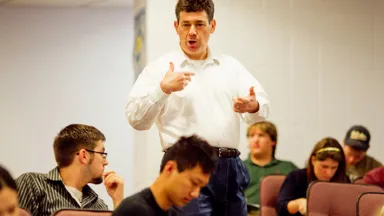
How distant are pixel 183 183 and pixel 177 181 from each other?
0.7 inches

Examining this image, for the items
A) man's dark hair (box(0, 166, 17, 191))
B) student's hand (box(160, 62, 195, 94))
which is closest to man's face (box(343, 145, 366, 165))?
student's hand (box(160, 62, 195, 94))

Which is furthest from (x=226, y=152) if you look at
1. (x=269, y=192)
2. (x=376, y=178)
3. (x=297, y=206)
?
(x=376, y=178)

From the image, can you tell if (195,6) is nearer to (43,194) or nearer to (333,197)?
(43,194)

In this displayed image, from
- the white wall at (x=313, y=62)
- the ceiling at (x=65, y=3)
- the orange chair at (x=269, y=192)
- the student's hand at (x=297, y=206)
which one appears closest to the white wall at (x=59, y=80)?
the ceiling at (x=65, y=3)

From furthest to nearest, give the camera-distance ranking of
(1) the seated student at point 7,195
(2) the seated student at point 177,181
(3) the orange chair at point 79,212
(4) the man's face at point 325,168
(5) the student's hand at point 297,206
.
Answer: (4) the man's face at point 325,168
(5) the student's hand at point 297,206
(3) the orange chair at point 79,212
(2) the seated student at point 177,181
(1) the seated student at point 7,195

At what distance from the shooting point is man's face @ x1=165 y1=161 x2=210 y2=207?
2.52 metres

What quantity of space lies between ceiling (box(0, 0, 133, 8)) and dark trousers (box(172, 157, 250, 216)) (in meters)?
4.57

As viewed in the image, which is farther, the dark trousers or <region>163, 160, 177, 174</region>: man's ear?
the dark trousers

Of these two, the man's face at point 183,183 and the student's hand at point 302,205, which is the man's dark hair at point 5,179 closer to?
the man's face at point 183,183

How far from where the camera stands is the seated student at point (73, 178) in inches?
131

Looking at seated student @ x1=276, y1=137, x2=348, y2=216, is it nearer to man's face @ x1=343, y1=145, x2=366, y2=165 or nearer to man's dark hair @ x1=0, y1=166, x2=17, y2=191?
man's face @ x1=343, y1=145, x2=366, y2=165

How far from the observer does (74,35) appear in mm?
7789

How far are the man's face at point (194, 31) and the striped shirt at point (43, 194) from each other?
765 millimetres

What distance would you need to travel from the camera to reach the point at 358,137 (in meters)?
5.75
